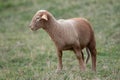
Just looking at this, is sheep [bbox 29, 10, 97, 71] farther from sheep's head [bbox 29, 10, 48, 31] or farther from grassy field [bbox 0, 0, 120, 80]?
grassy field [bbox 0, 0, 120, 80]

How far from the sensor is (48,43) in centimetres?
1405

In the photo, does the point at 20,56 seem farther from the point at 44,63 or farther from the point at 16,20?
the point at 16,20

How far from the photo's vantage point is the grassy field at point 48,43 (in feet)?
31.7

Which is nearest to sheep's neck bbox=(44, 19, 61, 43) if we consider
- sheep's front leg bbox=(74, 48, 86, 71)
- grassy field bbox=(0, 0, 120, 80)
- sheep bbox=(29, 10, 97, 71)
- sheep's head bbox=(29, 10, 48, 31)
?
sheep bbox=(29, 10, 97, 71)

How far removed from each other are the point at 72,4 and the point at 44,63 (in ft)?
25.0

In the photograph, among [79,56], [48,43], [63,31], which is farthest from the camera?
[48,43]

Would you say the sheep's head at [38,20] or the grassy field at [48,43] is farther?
the grassy field at [48,43]

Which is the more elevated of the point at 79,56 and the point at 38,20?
the point at 38,20

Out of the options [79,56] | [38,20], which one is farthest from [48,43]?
[38,20]

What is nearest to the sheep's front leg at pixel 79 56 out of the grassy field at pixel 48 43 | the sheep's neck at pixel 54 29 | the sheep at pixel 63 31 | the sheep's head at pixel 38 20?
the sheep at pixel 63 31

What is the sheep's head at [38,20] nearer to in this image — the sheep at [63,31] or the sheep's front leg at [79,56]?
the sheep at [63,31]

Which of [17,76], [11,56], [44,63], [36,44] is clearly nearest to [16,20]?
[36,44]

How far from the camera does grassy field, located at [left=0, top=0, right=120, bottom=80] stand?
965cm

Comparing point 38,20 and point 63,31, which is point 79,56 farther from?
point 38,20
